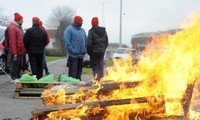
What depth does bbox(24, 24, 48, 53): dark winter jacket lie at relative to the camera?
35.4ft

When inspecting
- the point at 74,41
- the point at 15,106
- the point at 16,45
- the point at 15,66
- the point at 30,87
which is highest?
the point at 74,41

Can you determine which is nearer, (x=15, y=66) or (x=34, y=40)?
(x=34, y=40)

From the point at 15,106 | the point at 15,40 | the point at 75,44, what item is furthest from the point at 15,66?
the point at 15,106

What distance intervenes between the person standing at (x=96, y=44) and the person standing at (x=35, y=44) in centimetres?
131

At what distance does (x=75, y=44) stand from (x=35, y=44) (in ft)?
3.62

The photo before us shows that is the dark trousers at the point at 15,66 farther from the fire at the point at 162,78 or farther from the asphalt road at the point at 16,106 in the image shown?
the fire at the point at 162,78

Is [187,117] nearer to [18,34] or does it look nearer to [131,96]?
[131,96]

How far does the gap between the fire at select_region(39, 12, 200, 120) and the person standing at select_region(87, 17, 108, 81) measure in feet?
17.1

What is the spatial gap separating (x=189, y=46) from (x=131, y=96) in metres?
1.11

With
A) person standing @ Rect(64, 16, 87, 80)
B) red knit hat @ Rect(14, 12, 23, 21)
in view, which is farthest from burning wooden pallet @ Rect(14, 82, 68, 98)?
red knit hat @ Rect(14, 12, 23, 21)

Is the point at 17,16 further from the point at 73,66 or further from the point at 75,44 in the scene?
the point at 73,66

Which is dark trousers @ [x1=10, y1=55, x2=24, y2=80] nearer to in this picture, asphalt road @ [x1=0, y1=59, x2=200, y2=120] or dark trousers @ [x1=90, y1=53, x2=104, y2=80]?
asphalt road @ [x1=0, y1=59, x2=200, y2=120]

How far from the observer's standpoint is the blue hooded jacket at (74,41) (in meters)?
10.8

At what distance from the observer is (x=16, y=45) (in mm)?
11180
